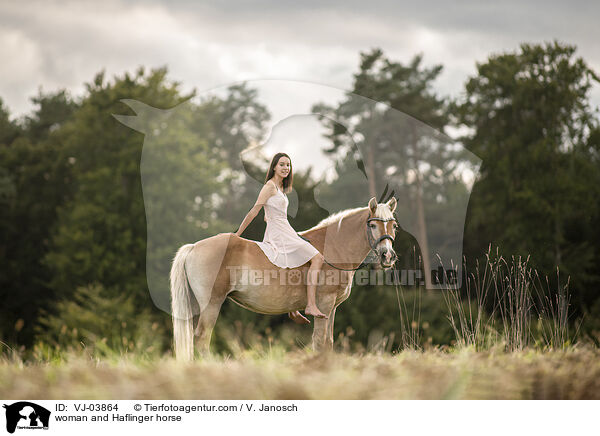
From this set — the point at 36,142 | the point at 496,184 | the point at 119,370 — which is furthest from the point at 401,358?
the point at 36,142

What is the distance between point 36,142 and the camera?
84.3 feet

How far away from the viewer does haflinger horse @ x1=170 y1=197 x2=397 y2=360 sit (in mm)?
6246

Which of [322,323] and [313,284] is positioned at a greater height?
[313,284]

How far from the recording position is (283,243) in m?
6.16

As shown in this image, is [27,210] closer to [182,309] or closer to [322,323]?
[182,309]

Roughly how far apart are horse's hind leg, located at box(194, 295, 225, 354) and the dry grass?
1.96 feet

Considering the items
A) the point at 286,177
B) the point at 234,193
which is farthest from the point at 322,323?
the point at 234,193

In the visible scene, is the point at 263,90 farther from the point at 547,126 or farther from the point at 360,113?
the point at 547,126

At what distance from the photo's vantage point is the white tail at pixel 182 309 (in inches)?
241

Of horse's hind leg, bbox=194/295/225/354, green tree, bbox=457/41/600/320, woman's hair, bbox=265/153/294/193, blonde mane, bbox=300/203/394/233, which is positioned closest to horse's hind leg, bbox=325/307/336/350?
blonde mane, bbox=300/203/394/233

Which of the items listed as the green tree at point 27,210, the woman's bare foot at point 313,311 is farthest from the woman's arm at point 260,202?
the green tree at point 27,210
